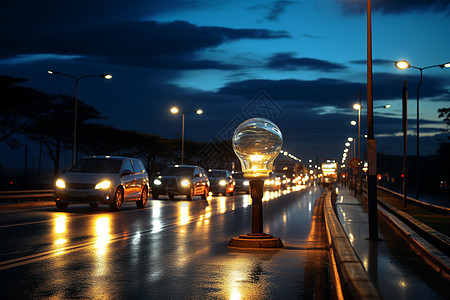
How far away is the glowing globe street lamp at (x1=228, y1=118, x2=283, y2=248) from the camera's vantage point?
11.4m

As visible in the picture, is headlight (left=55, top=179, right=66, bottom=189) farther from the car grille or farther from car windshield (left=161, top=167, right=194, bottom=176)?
car windshield (left=161, top=167, right=194, bottom=176)

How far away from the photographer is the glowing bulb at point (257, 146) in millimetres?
11516

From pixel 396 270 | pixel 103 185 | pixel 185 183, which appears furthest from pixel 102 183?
pixel 396 270

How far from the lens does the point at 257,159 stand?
11516 mm

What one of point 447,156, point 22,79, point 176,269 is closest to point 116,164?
point 176,269

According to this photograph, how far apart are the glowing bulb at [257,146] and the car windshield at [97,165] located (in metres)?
10.9

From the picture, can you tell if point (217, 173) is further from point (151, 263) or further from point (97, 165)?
point (151, 263)

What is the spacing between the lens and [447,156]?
86.6 m

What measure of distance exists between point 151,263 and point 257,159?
10.4 feet

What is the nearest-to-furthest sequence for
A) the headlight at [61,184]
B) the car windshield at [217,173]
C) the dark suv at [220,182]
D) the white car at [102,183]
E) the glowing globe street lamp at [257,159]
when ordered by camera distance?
1. the glowing globe street lamp at [257,159]
2. the white car at [102,183]
3. the headlight at [61,184]
4. the dark suv at [220,182]
5. the car windshield at [217,173]

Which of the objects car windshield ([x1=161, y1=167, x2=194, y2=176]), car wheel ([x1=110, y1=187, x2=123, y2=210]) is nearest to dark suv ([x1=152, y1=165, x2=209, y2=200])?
car windshield ([x1=161, y1=167, x2=194, y2=176])

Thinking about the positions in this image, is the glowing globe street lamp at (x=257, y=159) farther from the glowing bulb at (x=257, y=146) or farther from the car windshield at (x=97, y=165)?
the car windshield at (x=97, y=165)

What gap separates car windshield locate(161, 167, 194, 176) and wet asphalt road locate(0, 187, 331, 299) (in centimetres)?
1474

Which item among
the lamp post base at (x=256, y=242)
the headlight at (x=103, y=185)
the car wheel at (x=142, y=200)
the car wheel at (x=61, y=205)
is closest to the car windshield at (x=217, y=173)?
the car wheel at (x=142, y=200)
